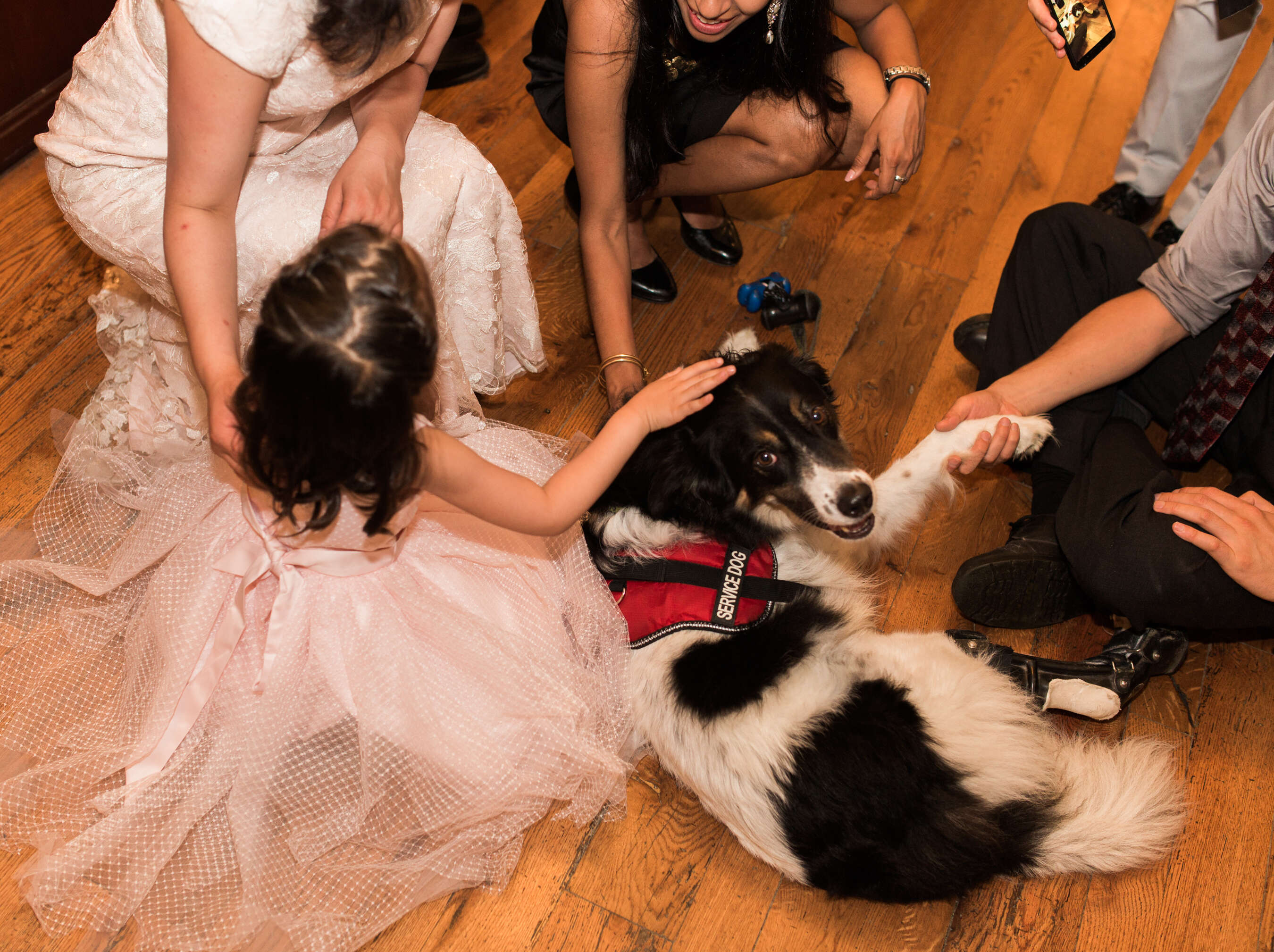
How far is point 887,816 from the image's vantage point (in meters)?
1.52

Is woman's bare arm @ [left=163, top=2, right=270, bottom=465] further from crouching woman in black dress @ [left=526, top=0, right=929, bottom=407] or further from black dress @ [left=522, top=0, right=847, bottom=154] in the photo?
black dress @ [left=522, top=0, right=847, bottom=154]

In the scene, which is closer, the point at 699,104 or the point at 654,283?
the point at 699,104

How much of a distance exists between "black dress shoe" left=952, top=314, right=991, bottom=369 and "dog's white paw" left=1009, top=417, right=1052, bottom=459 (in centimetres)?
44

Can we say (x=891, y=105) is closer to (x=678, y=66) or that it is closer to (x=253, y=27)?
(x=678, y=66)

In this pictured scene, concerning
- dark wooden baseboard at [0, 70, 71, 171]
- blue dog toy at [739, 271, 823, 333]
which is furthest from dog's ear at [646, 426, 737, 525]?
dark wooden baseboard at [0, 70, 71, 171]

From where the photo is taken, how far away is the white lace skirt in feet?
5.63

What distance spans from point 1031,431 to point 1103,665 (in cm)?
49

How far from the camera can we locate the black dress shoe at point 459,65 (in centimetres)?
293

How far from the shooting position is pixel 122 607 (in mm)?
1767

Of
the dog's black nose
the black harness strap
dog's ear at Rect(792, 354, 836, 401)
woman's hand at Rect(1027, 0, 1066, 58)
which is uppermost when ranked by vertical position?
woman's hand at Rect(1027, 0, 1066, 58)

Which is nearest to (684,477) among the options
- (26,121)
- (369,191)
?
(369,191)

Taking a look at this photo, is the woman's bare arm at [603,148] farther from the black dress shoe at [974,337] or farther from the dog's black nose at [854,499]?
the black dress shoe at [974,337]

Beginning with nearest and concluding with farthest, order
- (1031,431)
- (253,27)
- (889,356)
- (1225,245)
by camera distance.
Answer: (253,27) < (1225,245) < (1031,431) < (889,356)

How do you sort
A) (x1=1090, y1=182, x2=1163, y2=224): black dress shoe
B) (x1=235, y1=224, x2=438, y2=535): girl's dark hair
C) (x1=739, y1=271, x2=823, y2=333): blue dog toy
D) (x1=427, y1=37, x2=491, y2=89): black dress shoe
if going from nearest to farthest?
(x1=235, y1=224, x2=438, y2=535): girl's dark hair, (x1=739, y1=271, x2=823, y2=333): blue dog toy, (x1=1090, y1=182, x2=1163, y2=224): black dress shoe, (x1=427, y1=37, x2=491, y2=89): black dress shoe
